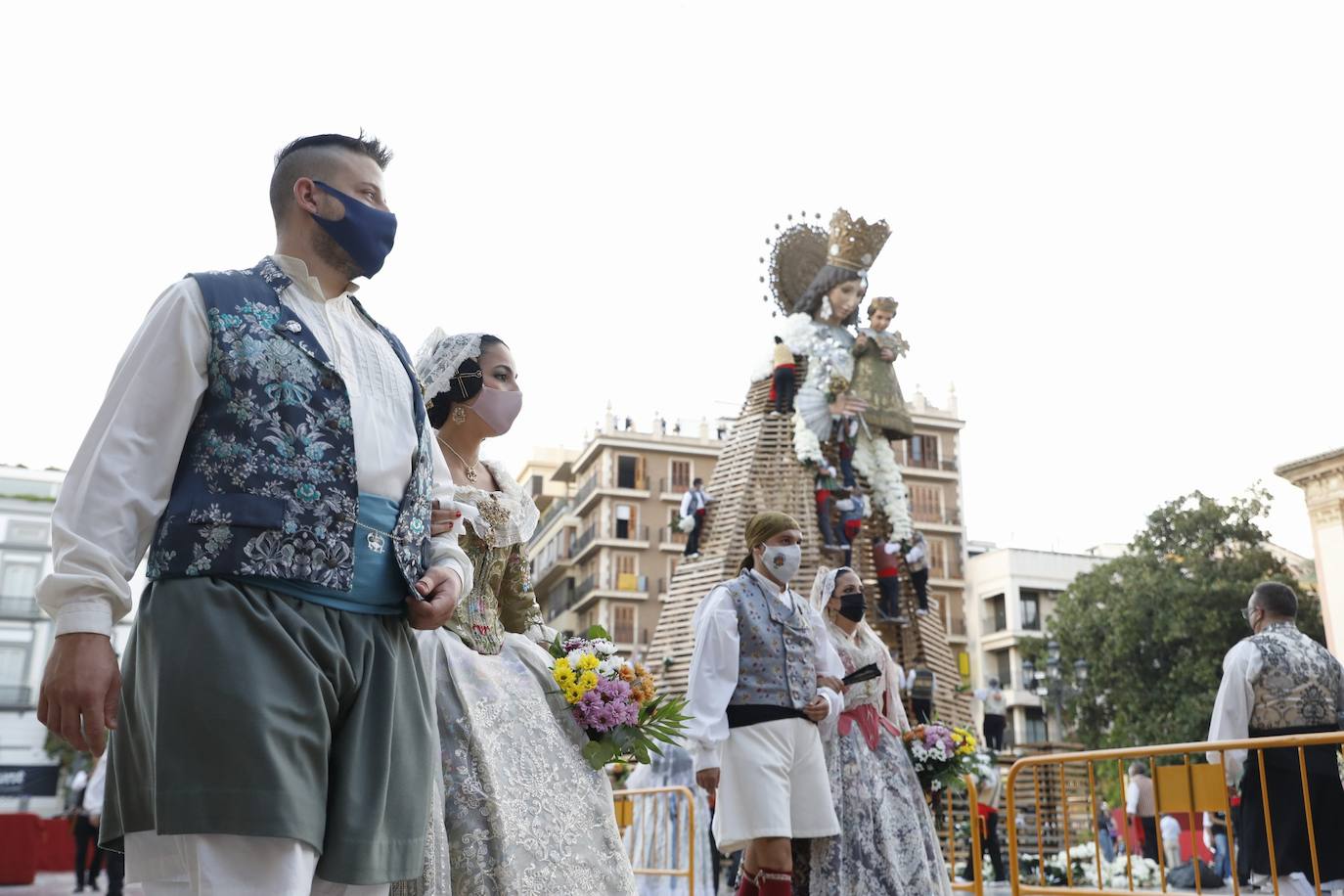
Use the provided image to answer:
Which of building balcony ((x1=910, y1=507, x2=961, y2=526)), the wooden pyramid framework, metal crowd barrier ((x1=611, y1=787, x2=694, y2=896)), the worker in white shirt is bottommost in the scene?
metal crowd barrier ((x1=611, y1=787, x2=694, y2=896))

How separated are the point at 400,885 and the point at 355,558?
50.0 inches

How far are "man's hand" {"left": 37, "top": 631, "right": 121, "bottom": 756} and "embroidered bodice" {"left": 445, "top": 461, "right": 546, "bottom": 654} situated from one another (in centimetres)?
181

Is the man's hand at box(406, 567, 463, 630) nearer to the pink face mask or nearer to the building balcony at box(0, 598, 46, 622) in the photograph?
the pink face mask

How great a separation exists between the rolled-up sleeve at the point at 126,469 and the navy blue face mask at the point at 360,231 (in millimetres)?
402

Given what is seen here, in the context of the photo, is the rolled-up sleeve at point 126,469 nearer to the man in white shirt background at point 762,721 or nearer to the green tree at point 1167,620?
the man in white shirt background at point 762,721

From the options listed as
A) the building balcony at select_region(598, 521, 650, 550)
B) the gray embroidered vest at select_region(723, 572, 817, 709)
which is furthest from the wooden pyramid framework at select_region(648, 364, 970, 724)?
the building balcony at select_region(598, 521, 650, 550)

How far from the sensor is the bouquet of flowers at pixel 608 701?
158 inches

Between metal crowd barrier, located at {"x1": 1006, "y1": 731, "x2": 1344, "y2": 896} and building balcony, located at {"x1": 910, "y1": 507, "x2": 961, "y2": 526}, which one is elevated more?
building balcony, located at {"x1": 910, "y1": 507, "x2": 961, "y2": 526}

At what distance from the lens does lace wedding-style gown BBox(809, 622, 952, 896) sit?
636cm

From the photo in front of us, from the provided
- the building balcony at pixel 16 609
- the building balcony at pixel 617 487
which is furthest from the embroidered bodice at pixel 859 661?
the building balcony at pixel 16 609

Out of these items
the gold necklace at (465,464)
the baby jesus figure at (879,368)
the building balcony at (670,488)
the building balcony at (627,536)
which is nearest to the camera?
the gold necklace at (465,464)

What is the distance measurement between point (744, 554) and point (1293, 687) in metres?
8.59

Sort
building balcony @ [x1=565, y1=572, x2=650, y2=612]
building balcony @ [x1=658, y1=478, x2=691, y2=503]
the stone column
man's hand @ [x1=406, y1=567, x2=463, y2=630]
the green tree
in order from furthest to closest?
building balcony @ [x1=658, y1=478, x2=691, y2=503], building balcony @ [x1=565, y1=572, x2=650, y2=612], the green tree, the stone column, man's hand @ [x1=406, y1=567, x2=463, y2=630]

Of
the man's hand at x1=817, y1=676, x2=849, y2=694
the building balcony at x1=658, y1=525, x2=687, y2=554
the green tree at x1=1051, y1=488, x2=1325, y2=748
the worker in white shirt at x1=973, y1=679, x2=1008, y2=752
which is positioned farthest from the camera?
the building balcony at x1=658, y1=525, x2=687, y2=554
